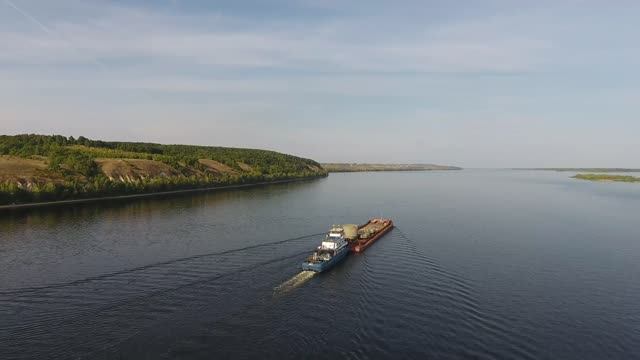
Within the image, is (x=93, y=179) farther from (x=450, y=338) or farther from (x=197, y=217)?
(x=450, y=338)

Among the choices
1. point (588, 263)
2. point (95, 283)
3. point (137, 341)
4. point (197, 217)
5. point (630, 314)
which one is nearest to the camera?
point (137, 341)

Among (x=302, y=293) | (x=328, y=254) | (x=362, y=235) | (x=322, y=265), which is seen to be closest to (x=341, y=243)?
(x=328, y=254)

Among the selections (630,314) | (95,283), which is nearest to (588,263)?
(630,314)

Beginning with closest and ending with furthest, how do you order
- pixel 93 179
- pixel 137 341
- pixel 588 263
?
pixel 137 341, pixel 588 263, pixel 93 179

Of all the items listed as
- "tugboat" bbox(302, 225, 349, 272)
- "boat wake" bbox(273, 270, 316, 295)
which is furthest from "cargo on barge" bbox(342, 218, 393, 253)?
"boat wake" bbox(273, 270, 316, 295)

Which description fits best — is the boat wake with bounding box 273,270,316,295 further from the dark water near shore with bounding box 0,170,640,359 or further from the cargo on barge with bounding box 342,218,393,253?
the cargo on barge with bounding box 342,218,393,253

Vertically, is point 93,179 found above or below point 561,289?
above

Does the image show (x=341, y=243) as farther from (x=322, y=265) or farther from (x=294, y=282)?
(x=294, y=282)

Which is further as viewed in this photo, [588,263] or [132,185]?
[132,185]
